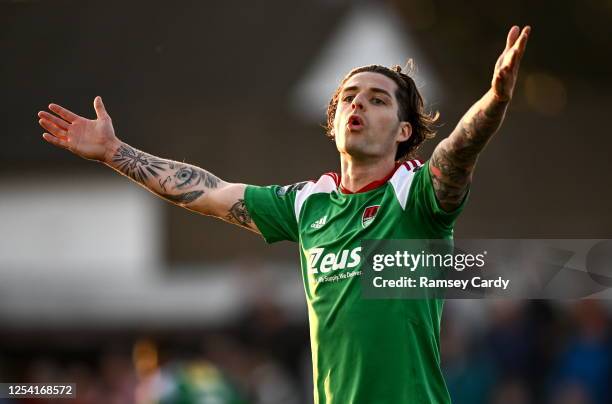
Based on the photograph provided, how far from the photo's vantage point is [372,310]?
5.87m

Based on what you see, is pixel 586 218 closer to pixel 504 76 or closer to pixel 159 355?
pixel 159 355

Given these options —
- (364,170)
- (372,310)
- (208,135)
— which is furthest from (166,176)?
(208,135)

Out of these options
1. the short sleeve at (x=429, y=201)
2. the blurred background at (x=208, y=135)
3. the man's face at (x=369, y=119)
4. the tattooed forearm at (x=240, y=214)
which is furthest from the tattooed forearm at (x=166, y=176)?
the blurred background at (x=208, y=135)

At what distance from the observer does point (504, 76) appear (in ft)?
17.6

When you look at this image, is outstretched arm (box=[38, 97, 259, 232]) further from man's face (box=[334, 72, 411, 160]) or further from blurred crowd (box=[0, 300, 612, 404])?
blurred crowd (box=[0, 300, 612, 404])

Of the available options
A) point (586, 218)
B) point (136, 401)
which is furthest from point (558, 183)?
point (136, 401)

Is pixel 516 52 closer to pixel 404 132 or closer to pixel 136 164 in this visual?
pixel 404 132

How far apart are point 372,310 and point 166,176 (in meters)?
1.73

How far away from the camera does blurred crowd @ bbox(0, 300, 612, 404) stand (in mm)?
10461

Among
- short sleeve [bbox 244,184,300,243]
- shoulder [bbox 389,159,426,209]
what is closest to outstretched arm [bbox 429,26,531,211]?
shoulder [bbox 389,159,426,209]

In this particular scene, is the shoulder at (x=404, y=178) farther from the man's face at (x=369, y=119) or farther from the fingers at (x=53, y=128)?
the fingers at (x=53, y=128)

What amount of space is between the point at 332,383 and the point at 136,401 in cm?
695

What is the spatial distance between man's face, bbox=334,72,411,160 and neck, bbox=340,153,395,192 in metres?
0.03

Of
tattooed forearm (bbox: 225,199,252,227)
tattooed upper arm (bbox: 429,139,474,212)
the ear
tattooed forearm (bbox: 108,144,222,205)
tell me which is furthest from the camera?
tattooed forearm (bbox: 108,144,222,205)
